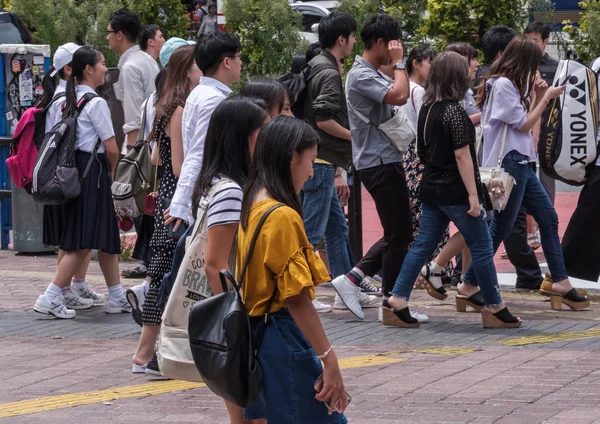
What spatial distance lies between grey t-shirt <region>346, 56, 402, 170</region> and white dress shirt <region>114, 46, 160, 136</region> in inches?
107

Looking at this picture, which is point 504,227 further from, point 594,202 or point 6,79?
point 6,79

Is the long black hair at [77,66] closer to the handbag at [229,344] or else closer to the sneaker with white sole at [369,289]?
the sneaker with white sole at [369,289]

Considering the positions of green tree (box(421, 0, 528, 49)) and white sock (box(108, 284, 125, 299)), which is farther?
green tree (box(421, 0, 528, 49))

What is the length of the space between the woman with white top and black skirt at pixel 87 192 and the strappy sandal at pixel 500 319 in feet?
8.53

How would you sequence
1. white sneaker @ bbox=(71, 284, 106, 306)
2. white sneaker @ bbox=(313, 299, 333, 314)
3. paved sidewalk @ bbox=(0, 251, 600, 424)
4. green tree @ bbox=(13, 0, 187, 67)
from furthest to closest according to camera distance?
green tree @ bbox=(13, 0, 187, 67) → white sneaker @ bbox=(71, 284, 106, 306) → white sneaker @ bbox=(313, 299, 333, 314) → paved sidewalk @ bbox=(0, 251, 600, 424)

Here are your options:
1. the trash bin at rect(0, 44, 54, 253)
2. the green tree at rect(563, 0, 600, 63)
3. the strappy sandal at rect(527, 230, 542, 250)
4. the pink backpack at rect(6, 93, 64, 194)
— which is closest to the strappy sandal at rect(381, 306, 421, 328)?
the pink backpack at rect(6, 93, 64, 194)

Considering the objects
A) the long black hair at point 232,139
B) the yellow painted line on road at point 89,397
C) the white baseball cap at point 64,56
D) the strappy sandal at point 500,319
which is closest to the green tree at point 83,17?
the white baseball cap at point 64,56

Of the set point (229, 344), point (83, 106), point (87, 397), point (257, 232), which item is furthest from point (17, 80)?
point (229, 344)

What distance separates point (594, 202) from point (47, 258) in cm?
540

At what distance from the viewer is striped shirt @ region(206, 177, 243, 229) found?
4.68 metres

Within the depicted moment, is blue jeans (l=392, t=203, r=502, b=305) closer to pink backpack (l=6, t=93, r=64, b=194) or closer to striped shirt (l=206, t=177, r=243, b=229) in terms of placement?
pink backpack (l=6, t=93, r=64, b=194)

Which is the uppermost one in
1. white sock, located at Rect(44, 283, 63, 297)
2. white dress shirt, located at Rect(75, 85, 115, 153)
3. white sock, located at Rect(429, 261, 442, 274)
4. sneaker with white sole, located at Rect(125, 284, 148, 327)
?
white dress shirt, located at Rect(75, 85, 115, 153)

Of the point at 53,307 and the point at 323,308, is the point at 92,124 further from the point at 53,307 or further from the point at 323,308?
the point at 323,308

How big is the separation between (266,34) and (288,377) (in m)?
16.9
